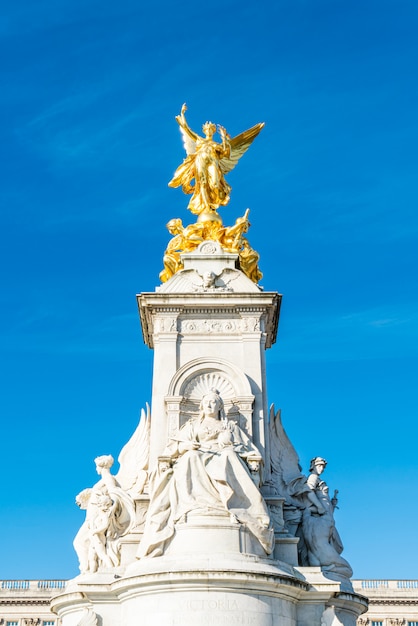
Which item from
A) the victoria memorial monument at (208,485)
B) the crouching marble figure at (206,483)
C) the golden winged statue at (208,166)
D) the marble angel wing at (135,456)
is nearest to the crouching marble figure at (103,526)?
the victoria memorial monument at (208,485)

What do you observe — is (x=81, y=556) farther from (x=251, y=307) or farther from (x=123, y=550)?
(x=251, y=307)

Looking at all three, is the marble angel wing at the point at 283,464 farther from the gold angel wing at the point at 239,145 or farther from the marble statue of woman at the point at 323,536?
the gold angel wing at the point at 239,145

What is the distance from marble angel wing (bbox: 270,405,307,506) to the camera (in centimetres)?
2442

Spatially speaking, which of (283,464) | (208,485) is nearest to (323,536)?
(283,464)

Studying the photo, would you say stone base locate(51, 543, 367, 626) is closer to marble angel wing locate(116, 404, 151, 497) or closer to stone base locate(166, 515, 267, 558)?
stone base locate(166, 515, 267, 558)

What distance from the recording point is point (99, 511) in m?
23.6

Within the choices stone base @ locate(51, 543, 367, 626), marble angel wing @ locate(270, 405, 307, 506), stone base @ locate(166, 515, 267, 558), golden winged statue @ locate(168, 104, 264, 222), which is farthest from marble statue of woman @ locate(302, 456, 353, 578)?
golden winged statue @ locate(168, 104, 264, 222)

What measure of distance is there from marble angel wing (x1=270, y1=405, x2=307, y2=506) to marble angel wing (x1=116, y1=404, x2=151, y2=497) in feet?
10.6

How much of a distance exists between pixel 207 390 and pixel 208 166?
276 inches

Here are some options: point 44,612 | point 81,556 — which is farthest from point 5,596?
point 81,556

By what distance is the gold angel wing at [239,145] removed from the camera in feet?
94.1

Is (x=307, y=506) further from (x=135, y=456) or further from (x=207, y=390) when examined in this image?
(x=135, y=456)

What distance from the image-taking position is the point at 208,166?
27.9 meters

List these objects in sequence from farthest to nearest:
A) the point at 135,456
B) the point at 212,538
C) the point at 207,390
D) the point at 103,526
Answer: the point at 135,456
the point at 207,390
the point at 103,526
the point at 212,538
